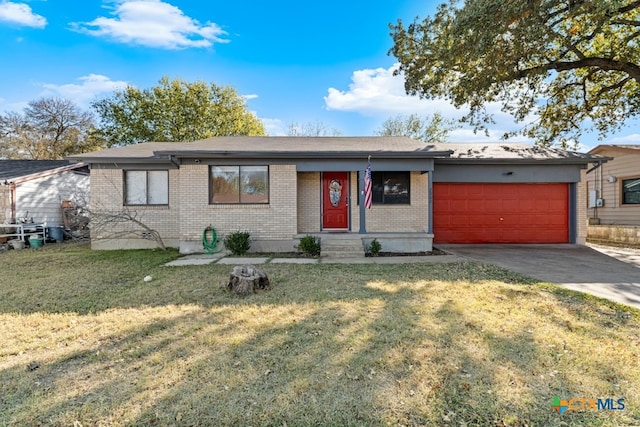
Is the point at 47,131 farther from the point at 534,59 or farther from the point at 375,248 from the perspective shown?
the point at 534,59

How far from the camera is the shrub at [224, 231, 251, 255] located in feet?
29.1

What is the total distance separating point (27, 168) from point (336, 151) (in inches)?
590

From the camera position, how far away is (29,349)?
131 inches

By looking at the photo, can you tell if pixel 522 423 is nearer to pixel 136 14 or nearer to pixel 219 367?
pixel 219 367

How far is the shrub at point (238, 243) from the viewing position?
29.1 ft

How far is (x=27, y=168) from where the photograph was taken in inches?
554

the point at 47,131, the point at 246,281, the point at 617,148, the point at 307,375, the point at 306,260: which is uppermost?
the point at 47,131

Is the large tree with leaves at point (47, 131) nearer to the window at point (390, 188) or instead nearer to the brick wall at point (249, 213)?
the brick wall at point (249, 213)

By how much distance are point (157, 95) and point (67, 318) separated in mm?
24431

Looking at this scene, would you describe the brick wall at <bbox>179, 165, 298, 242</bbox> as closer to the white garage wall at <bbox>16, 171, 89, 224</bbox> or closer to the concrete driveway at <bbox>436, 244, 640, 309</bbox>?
the concrete driveway at <bbox>436, 244, 640, 309</bbox>

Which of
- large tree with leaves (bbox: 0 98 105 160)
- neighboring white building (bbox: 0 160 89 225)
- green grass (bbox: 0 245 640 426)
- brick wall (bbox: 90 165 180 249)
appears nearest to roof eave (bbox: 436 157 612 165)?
green grass (bbox: 0 245 640 426)

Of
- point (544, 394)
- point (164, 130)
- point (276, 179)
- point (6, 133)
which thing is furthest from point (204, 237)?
point (6, 133)

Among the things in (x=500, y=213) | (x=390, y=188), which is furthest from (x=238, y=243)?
(x=500, y=213)

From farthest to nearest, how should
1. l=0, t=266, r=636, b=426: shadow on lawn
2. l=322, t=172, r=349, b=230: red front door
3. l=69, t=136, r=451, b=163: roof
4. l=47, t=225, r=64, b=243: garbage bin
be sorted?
l=47, t=225, r=64, b=243: garbage bin < l=322, t=172, r=349, b=230: red front door < l=69, t=136, r=451, b=163: roof < l=0, t=266, r=636, b=426: shadow on lawn
